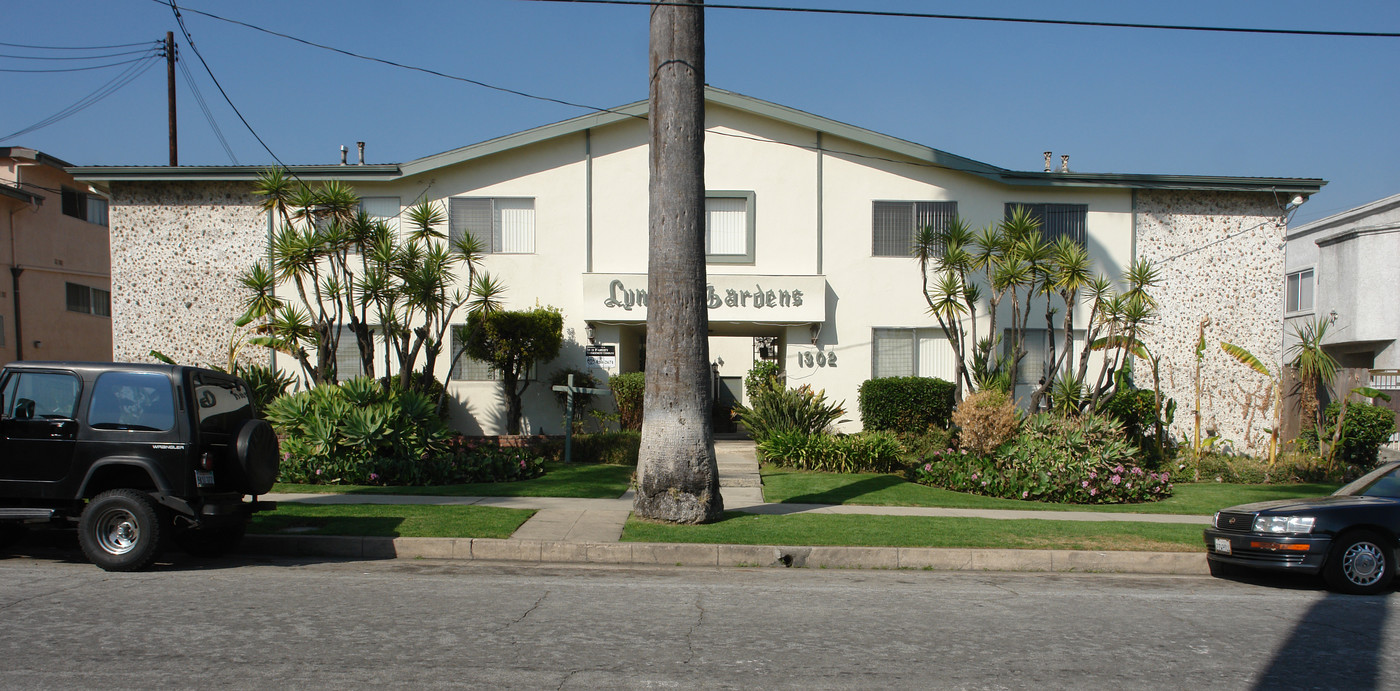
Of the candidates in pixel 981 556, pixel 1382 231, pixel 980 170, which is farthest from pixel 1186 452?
pixel 1382 231

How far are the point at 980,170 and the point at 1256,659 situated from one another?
14.4m

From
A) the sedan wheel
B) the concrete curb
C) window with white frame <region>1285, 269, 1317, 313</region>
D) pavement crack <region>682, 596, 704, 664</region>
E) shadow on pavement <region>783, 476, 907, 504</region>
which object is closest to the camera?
pavement crack <region>682, 596, 704, 664</region>

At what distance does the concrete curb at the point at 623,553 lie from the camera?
9031 mm

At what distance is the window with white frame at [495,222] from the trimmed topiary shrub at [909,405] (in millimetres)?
8000

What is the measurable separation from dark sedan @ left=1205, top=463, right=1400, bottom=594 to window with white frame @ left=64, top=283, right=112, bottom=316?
31475mm

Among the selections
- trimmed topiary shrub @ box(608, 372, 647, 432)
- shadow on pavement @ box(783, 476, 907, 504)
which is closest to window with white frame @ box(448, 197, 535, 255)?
trimmed topiary shrub @ box(608, 372, 647, 432)

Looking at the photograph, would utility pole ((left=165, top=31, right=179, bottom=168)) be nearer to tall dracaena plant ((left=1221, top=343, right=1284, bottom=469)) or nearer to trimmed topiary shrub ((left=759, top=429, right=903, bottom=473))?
trimmed topiary shrub ((left=759, top=429, right=903, bottom=473))

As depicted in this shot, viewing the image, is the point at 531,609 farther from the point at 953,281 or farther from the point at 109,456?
the point at 953,281

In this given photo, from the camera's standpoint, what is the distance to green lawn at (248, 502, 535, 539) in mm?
9391

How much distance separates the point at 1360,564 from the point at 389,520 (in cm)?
991

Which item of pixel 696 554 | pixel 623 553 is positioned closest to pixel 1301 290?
pixel 696 554

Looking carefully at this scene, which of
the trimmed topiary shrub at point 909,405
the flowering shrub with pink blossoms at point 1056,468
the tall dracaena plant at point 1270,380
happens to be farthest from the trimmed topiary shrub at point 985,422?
the tall dracaena plant at point 1270,380

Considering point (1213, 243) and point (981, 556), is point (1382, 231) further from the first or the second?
point (981, 556)

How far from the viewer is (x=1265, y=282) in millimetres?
19062
